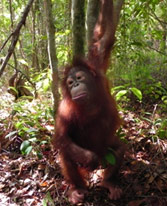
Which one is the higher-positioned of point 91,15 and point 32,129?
point 91,15

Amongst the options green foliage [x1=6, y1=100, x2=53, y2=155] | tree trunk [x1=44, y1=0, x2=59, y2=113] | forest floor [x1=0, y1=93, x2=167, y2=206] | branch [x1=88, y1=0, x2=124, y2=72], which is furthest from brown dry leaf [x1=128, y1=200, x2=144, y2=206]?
tree trunk [x1=44, y1=0, x2=59, y2=113]

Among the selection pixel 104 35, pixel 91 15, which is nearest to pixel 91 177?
pixel 104 35

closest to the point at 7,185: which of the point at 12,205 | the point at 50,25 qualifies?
the point at 12,205

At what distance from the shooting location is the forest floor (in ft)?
7.36

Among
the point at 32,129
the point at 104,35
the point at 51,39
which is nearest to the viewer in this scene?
the point at 104,35

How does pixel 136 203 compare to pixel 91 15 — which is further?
pixel 91 15

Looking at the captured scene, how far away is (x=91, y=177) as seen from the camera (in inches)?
104

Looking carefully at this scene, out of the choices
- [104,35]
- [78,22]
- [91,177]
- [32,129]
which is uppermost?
[78,22]

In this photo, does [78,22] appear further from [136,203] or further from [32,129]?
[136,203]

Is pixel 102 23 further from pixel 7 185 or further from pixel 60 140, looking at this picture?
pixel 7 185

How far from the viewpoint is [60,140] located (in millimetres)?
2350

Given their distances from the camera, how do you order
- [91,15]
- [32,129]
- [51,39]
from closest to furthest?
[32,129]
[91,15]
[51,39]

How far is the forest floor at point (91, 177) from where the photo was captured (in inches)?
88.3

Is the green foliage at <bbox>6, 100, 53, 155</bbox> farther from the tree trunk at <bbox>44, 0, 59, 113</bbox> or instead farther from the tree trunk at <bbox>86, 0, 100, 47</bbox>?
the tree trunk at <bbox>86, 0, 100, 47</bbox>
